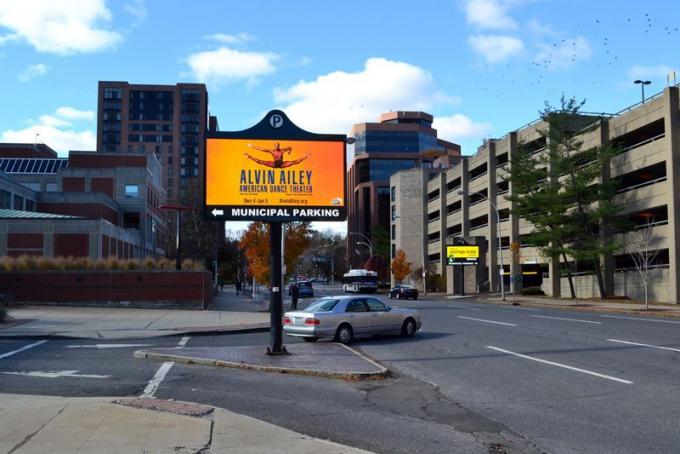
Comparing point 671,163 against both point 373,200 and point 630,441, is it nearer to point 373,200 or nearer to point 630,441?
point 630,441

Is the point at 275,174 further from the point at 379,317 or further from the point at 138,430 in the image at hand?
the point at 138,430

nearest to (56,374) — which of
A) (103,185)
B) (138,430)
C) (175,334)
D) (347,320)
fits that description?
(138,430)

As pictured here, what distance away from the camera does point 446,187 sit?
95.1 metres

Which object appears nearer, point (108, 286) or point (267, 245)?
point (108, 286)

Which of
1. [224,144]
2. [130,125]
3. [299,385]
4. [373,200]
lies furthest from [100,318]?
[130,125]

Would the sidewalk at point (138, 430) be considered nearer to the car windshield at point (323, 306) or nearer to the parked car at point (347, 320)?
the parked car at point (347, 320)

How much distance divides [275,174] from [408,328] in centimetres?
778

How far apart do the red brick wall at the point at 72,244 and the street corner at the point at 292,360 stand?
44.9 meters

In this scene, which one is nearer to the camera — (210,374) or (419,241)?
(210,374)

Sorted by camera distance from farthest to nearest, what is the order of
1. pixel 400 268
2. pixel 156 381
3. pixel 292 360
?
1. pixel 400 268
2. pixel 292 360
3. pixel 156 381

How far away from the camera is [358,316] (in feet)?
64.6

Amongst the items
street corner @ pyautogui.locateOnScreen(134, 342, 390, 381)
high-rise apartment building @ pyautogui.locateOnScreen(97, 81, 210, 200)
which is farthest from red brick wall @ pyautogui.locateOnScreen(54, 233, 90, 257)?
high-rise apartment building @ pyautogui.locateOnScreen(97, 81, 210, 200)

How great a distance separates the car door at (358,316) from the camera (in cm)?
1956

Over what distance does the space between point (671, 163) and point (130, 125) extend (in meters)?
133
